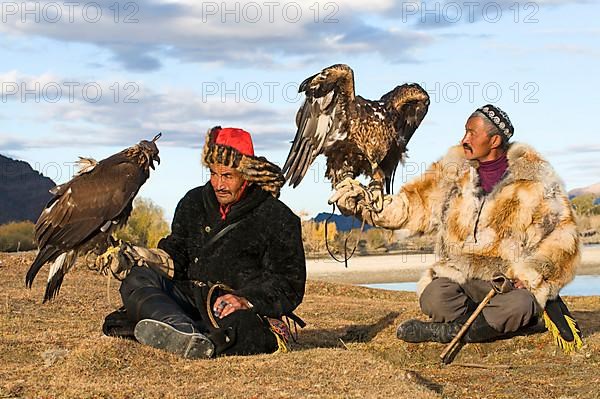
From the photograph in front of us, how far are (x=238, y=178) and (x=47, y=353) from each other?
5.12 feet

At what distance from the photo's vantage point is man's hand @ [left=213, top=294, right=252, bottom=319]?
4.98 m

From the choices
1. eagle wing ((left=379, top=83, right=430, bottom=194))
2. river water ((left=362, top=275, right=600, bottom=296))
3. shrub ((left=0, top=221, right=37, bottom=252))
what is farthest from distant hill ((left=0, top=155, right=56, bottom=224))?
eagle wing ((left=379, top=83, right=430, bottom=194))

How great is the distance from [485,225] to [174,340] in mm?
2234

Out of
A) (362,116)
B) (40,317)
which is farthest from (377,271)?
(40,317)

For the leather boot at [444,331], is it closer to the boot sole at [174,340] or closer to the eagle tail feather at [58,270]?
the boot sole at [174,340]

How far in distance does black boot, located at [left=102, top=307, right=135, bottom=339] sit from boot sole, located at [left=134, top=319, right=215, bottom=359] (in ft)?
A: 1.08

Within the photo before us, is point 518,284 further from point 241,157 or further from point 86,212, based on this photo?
point 86,212

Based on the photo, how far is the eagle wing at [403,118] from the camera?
8805 millimetres

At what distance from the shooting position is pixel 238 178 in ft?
16.9

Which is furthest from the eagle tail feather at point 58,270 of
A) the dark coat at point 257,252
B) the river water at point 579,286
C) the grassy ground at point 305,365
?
the river water at point 579,286

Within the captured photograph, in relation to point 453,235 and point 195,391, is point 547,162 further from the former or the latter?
point 195,391

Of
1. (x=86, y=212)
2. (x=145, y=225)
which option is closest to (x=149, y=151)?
(x=86, y=212)

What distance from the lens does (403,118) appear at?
903cm

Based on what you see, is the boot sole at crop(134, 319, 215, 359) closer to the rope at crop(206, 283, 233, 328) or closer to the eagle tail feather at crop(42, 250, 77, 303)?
the rope at crop(206, 283, 233, 328)
